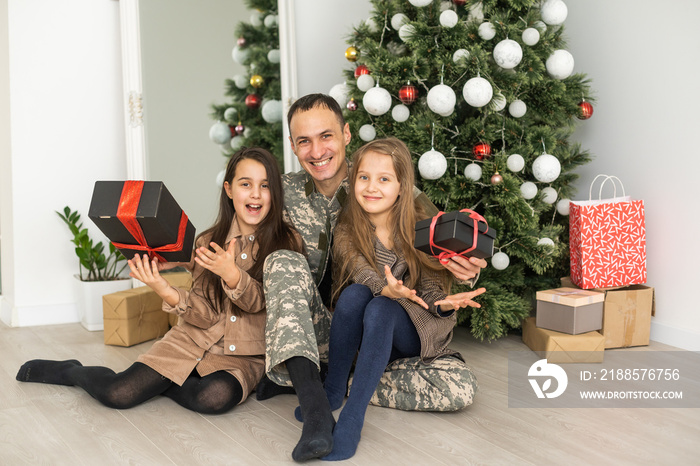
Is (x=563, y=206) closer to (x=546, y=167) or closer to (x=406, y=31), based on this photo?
(x=546, y=167)

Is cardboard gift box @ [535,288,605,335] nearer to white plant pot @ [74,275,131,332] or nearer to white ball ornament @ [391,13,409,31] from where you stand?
white ball ornament @ [391,13,409,31]

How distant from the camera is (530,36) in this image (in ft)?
8.01

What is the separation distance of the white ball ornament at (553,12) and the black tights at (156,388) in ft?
5.84

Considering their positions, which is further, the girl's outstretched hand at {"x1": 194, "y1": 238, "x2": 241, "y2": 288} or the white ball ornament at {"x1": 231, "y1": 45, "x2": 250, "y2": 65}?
the white ball ornament at {"x1": 231, "y1": 45, "x2": 250, "y2": 65}

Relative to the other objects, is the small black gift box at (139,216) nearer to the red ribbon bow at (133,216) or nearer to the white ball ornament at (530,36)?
the red ribbon bow at (133,216)

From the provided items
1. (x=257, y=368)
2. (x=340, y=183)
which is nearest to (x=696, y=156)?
(x=340, y=183)

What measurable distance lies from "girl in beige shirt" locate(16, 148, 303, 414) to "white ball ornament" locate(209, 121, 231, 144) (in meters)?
1.12

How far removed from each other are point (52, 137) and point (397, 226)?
2005 mm

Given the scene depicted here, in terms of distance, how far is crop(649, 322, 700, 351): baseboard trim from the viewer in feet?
8.17

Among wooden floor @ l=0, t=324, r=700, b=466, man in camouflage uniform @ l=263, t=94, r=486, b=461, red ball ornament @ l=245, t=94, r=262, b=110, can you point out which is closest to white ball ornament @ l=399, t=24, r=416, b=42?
man in camouflage uniform @ l=263, t=94, r=486, b=461

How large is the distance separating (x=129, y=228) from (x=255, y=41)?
69.4 inches

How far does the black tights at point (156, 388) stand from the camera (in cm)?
188

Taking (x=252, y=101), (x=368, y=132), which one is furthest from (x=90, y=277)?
(x=368, y=132)

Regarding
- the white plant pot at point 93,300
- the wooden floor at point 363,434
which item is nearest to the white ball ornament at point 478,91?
the wooden floor at point 363,434
